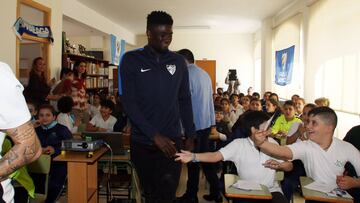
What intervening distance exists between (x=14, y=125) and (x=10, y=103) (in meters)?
0.07

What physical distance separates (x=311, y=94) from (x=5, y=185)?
6533 mm

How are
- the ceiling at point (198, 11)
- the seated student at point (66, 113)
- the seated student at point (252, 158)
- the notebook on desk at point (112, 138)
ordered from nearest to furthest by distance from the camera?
the seated student at point (252, 158) → the notebook on desk at point (112, 138) → the seated student at point (66, 113) → the ceiling at point (198, 11)

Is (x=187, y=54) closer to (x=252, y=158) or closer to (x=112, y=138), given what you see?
(x=112, y=138)

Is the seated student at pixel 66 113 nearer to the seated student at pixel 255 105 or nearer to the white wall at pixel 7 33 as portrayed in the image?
the white wall at pixel 7 33

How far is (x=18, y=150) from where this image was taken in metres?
1.08

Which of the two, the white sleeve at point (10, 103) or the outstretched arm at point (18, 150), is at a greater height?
the white sleeve at point (10, 103)

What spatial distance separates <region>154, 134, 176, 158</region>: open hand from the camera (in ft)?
5.19

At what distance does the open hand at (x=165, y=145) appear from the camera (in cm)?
158

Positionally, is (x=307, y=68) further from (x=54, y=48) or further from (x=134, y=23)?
(x=134, y=23)

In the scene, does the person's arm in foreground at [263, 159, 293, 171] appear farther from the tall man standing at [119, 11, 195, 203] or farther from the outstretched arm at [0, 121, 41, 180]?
the outstretched arm at [0, 121, 41, 180]

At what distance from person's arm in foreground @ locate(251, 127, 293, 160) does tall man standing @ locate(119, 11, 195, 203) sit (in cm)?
67

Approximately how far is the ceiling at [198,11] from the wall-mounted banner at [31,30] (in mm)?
2041

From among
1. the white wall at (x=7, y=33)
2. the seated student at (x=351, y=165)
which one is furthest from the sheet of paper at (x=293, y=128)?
the white wall at (x=7, y=33)

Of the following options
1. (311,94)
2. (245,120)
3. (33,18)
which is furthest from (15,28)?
(311,94)
